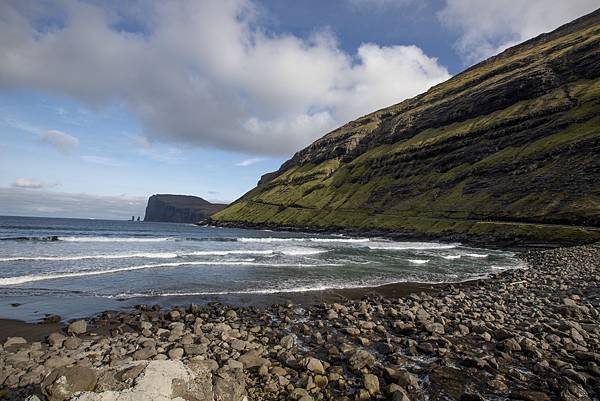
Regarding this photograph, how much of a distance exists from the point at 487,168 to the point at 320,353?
99774mm

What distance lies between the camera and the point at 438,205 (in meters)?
99.4

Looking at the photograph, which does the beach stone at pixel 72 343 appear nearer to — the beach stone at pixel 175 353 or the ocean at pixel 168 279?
the beach stone at pixel 175 353

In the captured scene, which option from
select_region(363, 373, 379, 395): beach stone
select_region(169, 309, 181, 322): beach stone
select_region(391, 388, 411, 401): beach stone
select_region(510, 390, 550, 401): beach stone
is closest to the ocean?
select_region(169, 309, 181, 322): beach stone

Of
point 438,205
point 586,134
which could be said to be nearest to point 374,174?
point 438,205

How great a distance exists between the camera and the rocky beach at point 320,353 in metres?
8.16

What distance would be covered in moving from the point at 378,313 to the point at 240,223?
165m

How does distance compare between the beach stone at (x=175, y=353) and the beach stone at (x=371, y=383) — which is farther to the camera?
the beach stone at (x=175, y=353)

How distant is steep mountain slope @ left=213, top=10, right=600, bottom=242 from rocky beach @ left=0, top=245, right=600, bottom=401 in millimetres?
52228

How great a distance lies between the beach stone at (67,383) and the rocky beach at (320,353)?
0.08 feet

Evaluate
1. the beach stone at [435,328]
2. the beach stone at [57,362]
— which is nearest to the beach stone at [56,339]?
the beach stone at [57,362]

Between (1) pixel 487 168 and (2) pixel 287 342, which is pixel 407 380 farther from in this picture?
(1) pixel 487 168

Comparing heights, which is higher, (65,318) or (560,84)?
(560,84)

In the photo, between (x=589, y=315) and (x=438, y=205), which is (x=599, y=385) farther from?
(x=438, y=205)

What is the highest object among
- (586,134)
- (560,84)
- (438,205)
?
(560,84)
